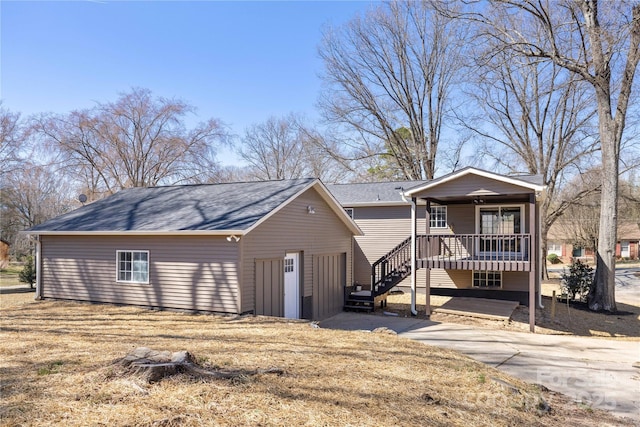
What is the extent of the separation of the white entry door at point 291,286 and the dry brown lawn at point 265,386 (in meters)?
4.06

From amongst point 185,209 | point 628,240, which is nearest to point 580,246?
point 628,240

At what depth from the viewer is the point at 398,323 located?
44.0 feet

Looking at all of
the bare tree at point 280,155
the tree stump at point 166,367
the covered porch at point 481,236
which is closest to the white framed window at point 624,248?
the bare tree at point 280,155

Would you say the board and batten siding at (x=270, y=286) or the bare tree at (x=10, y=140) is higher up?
the bare tree at (x=10, y=140)

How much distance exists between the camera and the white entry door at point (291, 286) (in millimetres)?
13359

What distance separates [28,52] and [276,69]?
12510mm

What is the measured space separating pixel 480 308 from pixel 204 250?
920 centimetres

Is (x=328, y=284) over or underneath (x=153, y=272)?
underneath

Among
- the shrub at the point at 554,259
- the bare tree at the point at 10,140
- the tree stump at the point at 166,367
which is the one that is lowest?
the shrub at the point at 554,259

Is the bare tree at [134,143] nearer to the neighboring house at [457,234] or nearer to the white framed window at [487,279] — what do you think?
the neighboring house at [457,234]

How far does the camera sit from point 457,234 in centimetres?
1474

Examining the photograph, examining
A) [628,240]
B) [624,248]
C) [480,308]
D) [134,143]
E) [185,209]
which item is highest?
[134,143]

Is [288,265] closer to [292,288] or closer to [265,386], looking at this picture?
[292,288]

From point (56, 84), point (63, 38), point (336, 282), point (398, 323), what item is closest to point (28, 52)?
point (63, 38)
